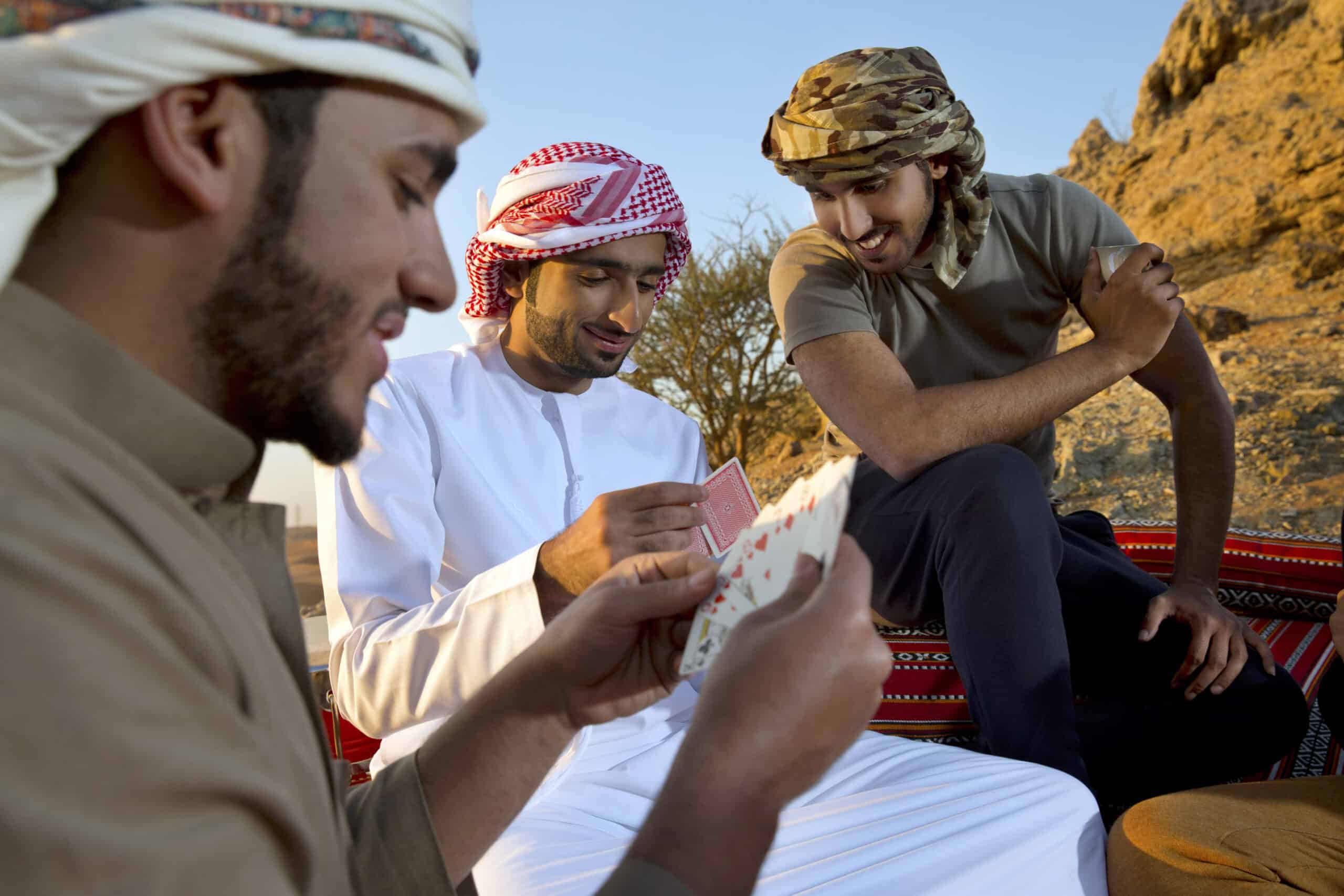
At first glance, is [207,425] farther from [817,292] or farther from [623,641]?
[817,292]

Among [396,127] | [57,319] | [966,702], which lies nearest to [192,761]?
[57,319]

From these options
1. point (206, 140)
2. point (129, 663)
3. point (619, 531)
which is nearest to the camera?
point (129, 663)

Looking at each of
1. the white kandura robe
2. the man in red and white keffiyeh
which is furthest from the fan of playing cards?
the man in red and white keffiyeh

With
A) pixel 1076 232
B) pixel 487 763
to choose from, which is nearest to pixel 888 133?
pixel 1076 232

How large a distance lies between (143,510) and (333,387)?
33 cm

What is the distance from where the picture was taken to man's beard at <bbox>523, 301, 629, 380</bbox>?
319 centimetres

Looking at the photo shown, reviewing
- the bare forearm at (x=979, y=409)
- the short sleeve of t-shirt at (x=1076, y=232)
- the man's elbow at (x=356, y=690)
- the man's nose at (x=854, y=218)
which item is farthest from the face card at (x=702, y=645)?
the short sleeve of t-shirt at (x=1076, y=232)

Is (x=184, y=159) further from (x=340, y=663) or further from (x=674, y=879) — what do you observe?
(x=340, y=663)

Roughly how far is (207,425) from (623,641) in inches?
29.6

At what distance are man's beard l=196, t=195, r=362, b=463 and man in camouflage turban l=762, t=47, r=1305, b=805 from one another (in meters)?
1.88

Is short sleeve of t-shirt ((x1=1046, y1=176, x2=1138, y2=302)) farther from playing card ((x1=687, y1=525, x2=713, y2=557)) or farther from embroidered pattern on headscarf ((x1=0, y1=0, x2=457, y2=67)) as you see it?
embroidered pattern on headscarf ((x1=0, y1=0, x2=457, y2=67))

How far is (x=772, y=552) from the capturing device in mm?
1501

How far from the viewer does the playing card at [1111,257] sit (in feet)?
10.1

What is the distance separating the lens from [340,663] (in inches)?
98.4
